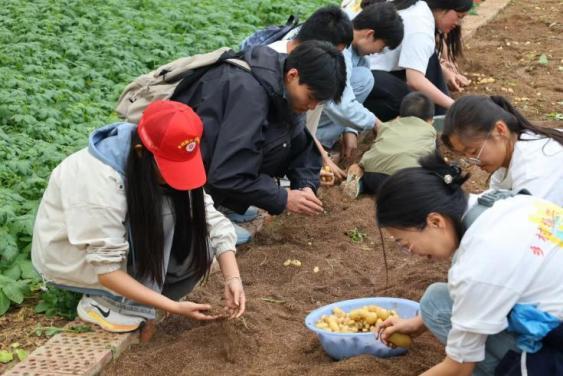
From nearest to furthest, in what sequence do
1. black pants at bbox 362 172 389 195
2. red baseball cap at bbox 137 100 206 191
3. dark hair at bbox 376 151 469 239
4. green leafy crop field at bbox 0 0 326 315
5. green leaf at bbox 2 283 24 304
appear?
dark hair at bbox 376 151 469 239 < red baseball cap at bbox 137 100 206 191 < green leaf at bbox 2 283 24 304 < green leafy crop field at bbox 0 0 326 315 < black pants at bbox 362 172 389 195

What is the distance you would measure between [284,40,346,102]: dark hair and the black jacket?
144 mm

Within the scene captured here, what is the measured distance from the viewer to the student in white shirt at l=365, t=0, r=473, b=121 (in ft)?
20.2

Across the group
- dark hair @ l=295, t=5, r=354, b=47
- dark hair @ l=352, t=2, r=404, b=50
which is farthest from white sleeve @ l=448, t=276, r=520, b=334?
dark hair @ l=352, t=2, r=404, b=50

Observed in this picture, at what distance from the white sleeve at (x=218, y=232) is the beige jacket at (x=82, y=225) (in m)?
0.21

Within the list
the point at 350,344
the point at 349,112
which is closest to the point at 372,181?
the point at 349,112

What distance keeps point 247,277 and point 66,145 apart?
5.16ft

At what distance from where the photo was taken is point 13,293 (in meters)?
3.74

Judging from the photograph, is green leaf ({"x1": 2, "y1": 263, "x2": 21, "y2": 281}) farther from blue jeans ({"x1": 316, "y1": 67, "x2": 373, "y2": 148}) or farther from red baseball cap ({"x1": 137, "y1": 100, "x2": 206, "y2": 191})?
blue jeans ({"x1": 316, "y1": 67, "x2": 373, "y2": 148})

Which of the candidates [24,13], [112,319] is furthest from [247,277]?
[24,13]

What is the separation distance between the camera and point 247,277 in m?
4.23

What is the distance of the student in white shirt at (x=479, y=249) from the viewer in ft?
8.22

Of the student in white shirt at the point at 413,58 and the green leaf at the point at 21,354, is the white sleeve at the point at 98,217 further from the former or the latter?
the student in white shirt at the point at 413,58

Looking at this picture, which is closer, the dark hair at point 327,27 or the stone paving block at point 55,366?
the stone paving block at point 55,366

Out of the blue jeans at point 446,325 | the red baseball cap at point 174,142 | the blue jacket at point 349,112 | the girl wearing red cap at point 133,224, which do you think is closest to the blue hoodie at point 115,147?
the girl wearing red cap at point 133,224
